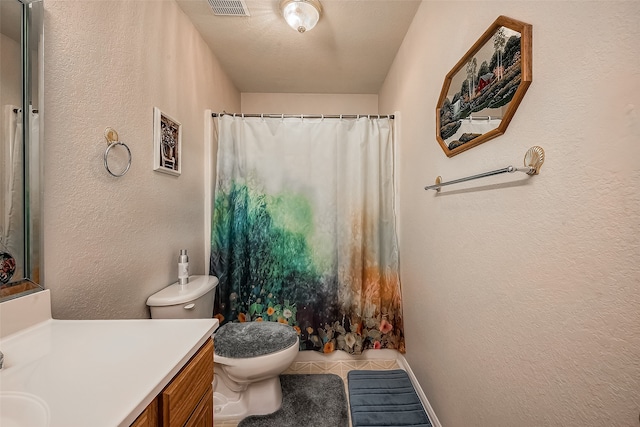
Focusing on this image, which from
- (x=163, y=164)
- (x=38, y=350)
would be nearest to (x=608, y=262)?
(x=38, y=350)

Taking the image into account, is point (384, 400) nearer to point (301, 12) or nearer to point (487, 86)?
point (487, 86)

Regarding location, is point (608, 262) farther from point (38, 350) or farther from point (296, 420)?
point (296, 420)

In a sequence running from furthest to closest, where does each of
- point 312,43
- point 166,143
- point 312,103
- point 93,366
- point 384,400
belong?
point 312,103, point 312,43, point 384,400, point 166,143, point 93,366

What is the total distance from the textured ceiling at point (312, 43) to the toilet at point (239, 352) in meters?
1.62

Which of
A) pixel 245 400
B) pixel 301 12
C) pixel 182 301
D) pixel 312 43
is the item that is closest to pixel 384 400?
pixel 245 400

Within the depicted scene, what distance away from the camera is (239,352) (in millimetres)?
1389

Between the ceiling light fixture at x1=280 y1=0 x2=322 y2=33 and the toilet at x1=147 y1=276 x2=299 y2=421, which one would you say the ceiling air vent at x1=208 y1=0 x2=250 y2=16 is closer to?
the ceiling light fixture at x1=280 y1=0 x2=322 y2=33

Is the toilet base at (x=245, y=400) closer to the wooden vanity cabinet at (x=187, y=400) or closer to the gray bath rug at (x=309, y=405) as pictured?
the gray bath rug at (x=309, y=405)

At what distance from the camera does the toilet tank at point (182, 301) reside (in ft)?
4.21

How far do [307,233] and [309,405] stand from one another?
1.04 m

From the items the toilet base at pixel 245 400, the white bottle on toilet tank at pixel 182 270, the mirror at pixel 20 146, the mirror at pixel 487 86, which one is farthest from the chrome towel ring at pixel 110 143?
the mirror at pixel 487 86

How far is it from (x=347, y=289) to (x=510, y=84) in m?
1.52

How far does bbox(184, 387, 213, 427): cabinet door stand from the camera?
74cm

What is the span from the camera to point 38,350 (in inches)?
27.6
